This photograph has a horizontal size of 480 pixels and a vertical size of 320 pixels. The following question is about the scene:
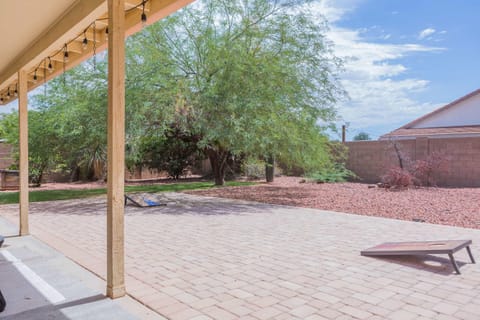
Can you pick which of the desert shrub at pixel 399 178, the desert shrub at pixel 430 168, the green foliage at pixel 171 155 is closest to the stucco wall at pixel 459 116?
the desert shrub at pixel 430 168

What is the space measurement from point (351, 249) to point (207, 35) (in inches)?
269

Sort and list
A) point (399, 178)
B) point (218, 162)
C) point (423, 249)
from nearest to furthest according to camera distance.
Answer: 1. point (423, 249)
2. point (399, 178)
3. point (218, 162)

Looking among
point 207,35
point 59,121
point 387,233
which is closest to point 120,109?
point 387,233

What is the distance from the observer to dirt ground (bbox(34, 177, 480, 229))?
7579 millimetres

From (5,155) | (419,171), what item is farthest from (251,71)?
(5,155)

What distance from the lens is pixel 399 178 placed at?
1159cm

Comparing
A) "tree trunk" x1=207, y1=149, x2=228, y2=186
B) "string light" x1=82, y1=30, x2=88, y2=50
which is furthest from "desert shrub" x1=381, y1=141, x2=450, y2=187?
"string light" x1=82, y1=30, x2=88, y2=50

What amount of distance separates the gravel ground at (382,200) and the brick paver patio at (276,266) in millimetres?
846

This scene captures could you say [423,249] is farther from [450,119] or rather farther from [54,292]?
[450,119]

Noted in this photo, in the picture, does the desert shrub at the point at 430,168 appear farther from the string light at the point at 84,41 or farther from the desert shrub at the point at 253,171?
the string light at the point at 84,41

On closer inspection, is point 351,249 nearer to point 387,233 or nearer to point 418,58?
point 387,233

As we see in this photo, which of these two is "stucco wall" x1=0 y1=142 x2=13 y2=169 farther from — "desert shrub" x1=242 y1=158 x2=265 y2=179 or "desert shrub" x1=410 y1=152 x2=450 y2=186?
"desert shrub" x1=410 y1=152 x2=450 y2=186

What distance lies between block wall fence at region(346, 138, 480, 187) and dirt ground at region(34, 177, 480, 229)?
0.88 meters

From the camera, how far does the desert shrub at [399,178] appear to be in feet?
38.0
